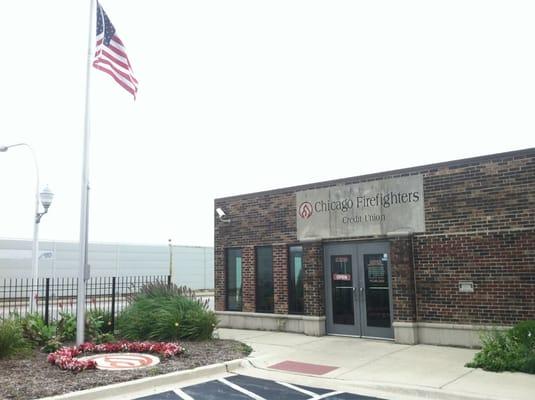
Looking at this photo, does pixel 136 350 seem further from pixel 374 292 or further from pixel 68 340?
pixel 374 292

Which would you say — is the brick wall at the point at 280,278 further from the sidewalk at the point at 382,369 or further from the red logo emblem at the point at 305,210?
the sidewalk at the point at 382,369

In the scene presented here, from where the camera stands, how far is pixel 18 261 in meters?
35.7

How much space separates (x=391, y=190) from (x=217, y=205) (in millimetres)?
6331

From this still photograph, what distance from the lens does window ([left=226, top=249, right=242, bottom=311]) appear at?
52.3 ft

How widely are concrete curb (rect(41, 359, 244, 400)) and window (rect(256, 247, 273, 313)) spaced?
494 cm

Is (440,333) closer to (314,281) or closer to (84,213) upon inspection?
(314,281)

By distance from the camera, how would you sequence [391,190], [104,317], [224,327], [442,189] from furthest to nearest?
[224,327] < [104,317] < [391,190] < [442,189]

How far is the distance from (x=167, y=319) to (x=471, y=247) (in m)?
7.39

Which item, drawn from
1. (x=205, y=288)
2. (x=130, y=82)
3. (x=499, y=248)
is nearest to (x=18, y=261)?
(x=205, y=288)

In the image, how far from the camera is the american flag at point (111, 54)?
12.1m

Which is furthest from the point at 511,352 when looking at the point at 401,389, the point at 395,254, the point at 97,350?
the point at 97,350

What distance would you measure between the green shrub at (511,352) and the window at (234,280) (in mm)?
8088

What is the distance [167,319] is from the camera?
41.0ft

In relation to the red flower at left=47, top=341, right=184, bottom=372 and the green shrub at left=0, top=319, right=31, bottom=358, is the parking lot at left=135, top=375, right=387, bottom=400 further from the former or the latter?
the green shrub at left=0, top=319, right=31, bottom=358
